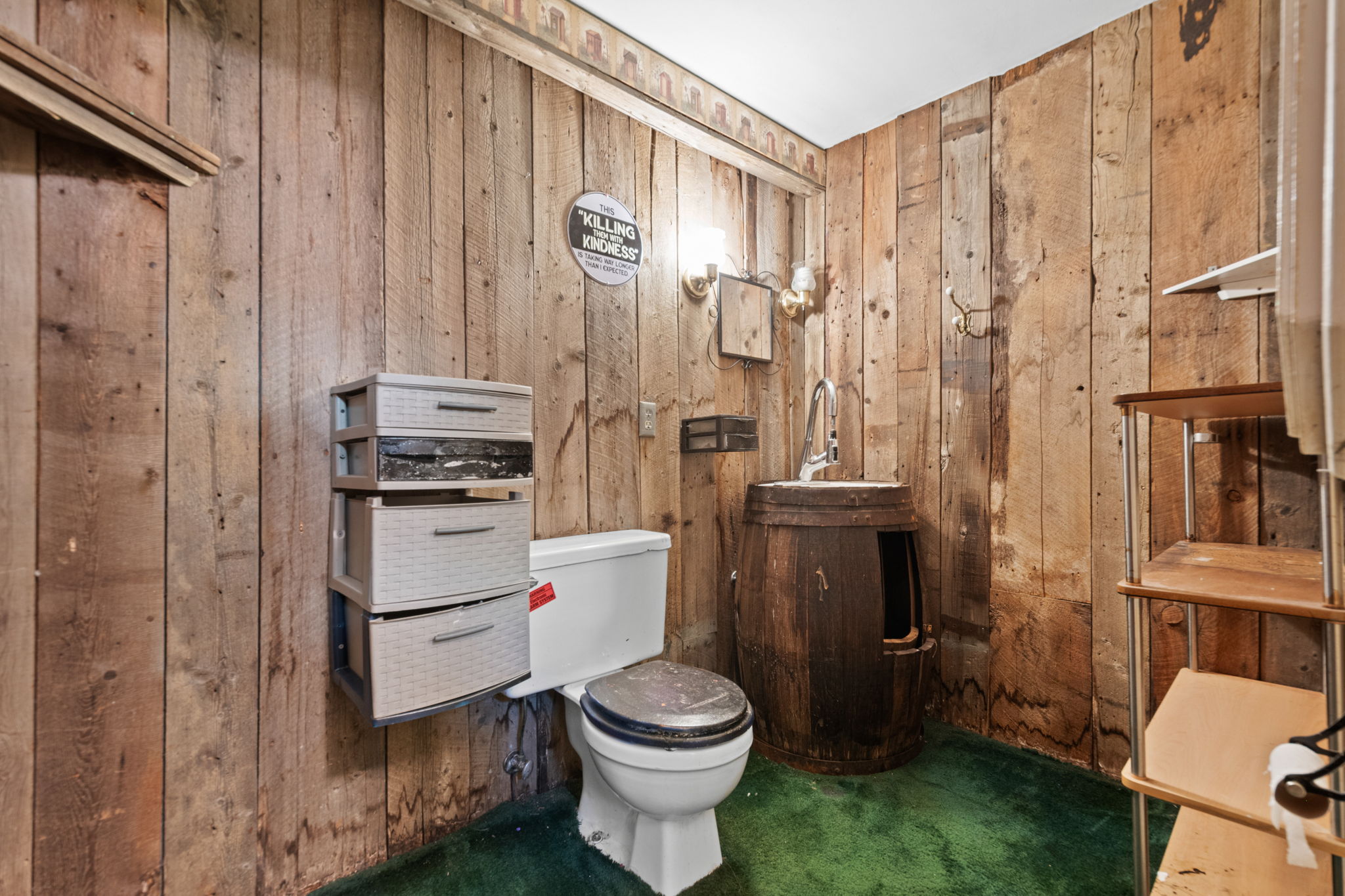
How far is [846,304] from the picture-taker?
2369mm

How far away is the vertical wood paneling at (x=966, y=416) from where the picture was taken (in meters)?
2.00

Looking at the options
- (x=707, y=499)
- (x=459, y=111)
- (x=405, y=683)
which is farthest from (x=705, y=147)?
(x=405, y=683)

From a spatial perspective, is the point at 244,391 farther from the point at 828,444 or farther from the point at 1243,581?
the point at 1243,581

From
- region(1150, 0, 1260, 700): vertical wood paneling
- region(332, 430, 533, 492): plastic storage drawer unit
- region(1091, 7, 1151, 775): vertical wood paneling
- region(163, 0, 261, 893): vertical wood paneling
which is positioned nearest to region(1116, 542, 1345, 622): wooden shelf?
region(1150, 0, 1260, 700): vertical wood paneling

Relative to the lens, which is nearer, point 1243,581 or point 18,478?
point 1243,581

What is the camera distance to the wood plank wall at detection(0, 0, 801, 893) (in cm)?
108

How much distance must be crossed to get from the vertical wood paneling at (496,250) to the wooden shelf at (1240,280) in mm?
1547

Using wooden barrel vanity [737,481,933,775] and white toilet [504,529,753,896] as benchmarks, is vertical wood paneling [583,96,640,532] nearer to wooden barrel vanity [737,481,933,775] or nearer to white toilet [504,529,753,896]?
white toilet [504,529,753,896]

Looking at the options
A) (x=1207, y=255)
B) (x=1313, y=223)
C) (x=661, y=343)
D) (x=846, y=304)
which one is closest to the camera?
(x=1313, y=223)

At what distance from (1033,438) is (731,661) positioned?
119 centimetres

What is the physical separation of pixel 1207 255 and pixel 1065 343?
37 cm

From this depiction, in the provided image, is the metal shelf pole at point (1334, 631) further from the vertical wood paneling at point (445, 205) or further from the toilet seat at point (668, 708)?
the vertical wood paneling at point (445, 205)

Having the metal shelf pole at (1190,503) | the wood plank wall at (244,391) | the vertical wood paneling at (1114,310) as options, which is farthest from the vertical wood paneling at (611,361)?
the metal shelf pole at (1190,503)

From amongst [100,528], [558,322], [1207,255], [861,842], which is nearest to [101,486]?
[100,528]
